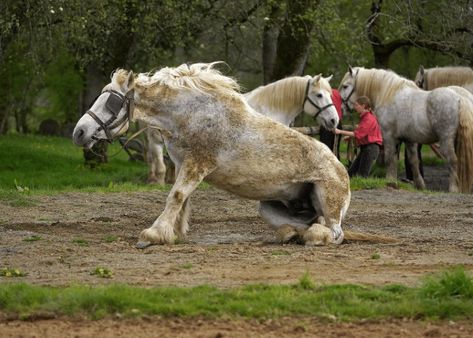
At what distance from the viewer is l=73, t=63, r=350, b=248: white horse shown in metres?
11.7

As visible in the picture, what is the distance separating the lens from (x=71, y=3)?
2031 centimetres

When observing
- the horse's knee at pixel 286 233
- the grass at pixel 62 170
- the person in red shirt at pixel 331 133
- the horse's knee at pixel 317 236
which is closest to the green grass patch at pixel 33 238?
the horse's knee at pixel 286 233

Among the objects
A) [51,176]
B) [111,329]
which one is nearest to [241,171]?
[111,329]

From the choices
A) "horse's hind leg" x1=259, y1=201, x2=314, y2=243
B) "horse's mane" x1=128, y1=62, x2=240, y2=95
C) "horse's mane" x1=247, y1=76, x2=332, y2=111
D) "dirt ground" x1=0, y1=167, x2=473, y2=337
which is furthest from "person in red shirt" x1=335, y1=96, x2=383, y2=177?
"horse's mane" x1=128, y1=62, x2=240, y2=95

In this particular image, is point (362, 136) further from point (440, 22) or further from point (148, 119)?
point (148, 119)

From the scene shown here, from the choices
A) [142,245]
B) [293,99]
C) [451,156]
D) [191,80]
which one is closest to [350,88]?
[451,156]

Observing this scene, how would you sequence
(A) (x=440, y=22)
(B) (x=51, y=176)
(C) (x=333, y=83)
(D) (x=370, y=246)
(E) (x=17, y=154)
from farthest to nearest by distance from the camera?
(C) (x=333, y=83) < (E) (x=17, y=154) < (B) (x=51, y=176) < (A) (x=440, y=22) < (D) (x=370, y=246)

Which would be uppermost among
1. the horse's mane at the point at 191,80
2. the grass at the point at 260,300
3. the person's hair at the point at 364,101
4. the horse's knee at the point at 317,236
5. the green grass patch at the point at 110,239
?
the horse's mane at the point at 191,80

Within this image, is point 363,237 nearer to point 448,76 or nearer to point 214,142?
point 214,142

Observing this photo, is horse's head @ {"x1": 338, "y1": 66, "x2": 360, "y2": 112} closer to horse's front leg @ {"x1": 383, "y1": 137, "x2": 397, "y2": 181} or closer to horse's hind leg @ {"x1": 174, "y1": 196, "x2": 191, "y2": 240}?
horse's front leg @ {"x1": 383, "y1": 137, "x2": 397, "y2": 181}

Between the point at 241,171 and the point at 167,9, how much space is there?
13.5 metres

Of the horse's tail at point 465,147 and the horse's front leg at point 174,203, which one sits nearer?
the horse's front leg at point 174,203

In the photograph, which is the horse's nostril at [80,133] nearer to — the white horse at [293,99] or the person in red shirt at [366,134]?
the white horse at [293,99]

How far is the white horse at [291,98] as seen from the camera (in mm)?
17562
